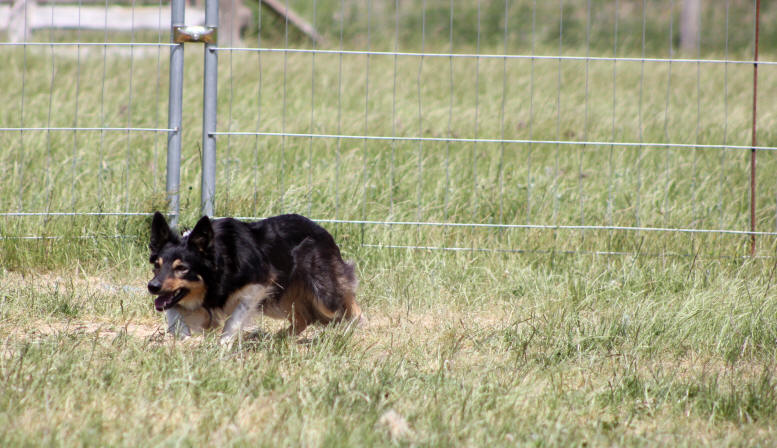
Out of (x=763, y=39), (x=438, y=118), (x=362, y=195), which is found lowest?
(x=362, y=195)

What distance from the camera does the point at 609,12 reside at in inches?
689

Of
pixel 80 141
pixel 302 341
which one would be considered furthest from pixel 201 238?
pixel 80 141

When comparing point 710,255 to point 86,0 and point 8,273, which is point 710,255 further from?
point 86,0

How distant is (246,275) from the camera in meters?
4.30

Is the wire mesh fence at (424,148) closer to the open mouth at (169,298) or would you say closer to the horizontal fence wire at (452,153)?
the horizontal fence wire at (452,153)

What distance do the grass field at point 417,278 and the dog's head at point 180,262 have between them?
0.24m

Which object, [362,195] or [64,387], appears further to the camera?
[362,195]

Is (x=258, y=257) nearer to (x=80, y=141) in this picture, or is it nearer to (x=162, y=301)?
(x=162, y=301)

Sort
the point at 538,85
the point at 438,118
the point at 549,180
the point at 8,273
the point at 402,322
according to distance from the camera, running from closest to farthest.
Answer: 1. the point at 402,322
2. the point at 8,273
3. the point at 549,180
4. the point at 438,118
5. the point at 538,85

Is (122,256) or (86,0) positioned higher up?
(86,0)

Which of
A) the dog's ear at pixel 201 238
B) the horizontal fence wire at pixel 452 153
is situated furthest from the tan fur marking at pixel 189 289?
the horizontal fence wire at pixel 452 153

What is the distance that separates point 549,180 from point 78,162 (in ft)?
11.5

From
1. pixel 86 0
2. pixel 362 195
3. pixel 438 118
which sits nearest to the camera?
pixel 362 195

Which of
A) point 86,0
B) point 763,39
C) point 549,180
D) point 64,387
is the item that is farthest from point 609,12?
point 64,387
